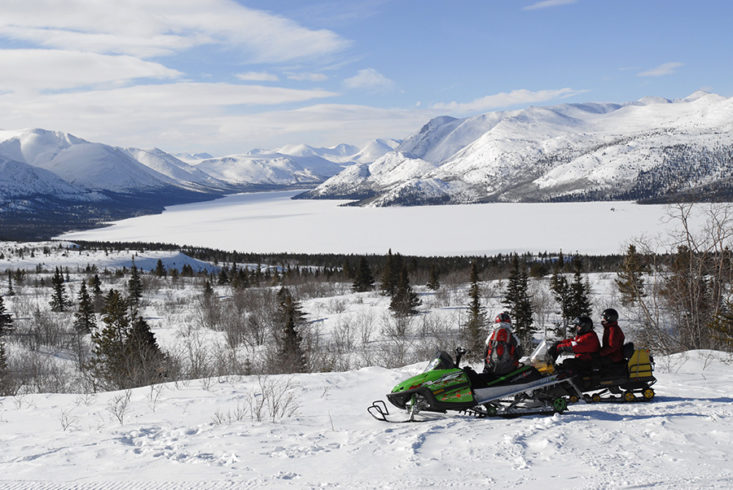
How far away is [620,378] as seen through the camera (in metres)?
8.89

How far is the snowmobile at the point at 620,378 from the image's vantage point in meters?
8.84

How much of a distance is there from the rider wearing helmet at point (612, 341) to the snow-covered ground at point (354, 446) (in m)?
0.91

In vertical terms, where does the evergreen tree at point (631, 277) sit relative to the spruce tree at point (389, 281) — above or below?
above

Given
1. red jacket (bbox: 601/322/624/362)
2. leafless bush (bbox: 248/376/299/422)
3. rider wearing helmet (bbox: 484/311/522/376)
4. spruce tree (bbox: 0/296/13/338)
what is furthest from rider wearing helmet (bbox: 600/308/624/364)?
spruce tree (bbox: 0/296/13/338)

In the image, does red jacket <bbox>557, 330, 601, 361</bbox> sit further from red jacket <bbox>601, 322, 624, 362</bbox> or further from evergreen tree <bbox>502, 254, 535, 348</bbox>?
evergreen tree <bbox>502, 254, 535, 348</bbox>

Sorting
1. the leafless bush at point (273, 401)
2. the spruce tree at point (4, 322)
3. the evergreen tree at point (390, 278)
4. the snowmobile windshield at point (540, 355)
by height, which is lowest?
the spruce tree at point (4, 322)

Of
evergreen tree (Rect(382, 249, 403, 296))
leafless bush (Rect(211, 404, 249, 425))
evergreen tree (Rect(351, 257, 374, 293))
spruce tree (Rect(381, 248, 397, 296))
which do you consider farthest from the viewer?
evergreen tree (Rect(351, 257, 374, 293))

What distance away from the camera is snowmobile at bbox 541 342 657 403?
884 centimetres

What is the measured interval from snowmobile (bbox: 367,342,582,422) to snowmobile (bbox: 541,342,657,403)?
350mm

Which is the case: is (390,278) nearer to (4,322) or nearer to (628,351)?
(4,322)

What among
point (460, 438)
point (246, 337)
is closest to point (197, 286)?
point (246, 337)

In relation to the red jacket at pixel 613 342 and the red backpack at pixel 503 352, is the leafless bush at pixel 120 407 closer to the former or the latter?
the red backpack at pixel 503 352

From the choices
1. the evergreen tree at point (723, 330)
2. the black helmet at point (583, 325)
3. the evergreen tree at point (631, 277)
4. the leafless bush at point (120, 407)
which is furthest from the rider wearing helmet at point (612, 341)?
the evergreen tree at point (631, 277)

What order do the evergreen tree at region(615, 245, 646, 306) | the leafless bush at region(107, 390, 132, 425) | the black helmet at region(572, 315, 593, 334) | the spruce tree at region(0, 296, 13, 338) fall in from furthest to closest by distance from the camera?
the spruce tree at region(0, 296, 13, 338) < the evergreen tree at region(615, 245, 646, 306) < the black helmet at region(572, 315, 593, 334) < the leafless bush at region(107, 390, 132, 425)
